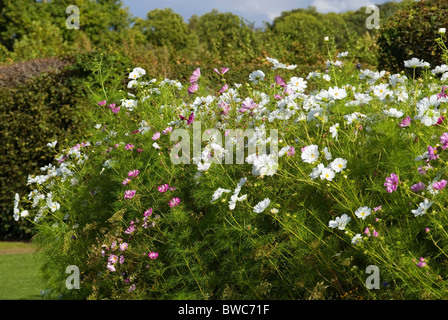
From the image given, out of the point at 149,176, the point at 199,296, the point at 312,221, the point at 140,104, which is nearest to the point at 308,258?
the point at 312,221

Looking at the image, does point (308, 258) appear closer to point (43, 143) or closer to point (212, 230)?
point (212, 230)

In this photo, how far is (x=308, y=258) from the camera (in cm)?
284

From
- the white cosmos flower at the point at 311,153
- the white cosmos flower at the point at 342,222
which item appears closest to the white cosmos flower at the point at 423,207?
the white cosmos flower at the point at 342,222

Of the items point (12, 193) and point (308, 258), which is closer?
point (308, 258)

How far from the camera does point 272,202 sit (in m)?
2.90

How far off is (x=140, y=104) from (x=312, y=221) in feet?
6.42

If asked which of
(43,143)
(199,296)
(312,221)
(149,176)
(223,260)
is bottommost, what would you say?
(199,296)

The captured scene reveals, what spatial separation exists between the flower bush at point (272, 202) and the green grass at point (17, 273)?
5.16ft

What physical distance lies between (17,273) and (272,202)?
4841 mm

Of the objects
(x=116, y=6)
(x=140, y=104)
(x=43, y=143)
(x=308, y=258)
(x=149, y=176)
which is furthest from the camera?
(x=116, y=6)

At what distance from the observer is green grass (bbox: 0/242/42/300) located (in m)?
5.67

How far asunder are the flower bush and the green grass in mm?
1573

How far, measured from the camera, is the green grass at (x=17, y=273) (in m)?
5.67

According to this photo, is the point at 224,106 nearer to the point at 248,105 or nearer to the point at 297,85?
the point at 248,105
